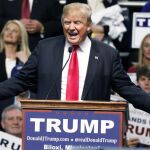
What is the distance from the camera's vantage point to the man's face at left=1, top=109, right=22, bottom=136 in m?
9.43

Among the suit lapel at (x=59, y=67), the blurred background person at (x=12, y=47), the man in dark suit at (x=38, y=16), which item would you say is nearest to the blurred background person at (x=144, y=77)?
the blurred background person at (x=12, y=47)

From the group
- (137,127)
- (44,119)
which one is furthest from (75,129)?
(137,127)

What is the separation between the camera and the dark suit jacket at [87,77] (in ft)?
21.7

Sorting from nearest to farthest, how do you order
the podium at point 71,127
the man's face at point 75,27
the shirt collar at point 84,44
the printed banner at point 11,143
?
the podium at point 71,127
the man's face at point 75,27
the shirt collar at point 84,44
the printed banner at point 11,143

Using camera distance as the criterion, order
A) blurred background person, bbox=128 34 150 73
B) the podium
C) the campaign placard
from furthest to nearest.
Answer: the campaign placard, blurred background person, bbox=128 34 150 73, the podium

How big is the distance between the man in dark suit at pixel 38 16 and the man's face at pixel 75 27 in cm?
416

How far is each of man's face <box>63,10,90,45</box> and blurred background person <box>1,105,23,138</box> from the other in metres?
3.00

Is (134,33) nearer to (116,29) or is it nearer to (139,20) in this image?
(139,20)

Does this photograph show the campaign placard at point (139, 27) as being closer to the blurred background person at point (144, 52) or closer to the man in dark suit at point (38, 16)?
the blurred background person at point (144, 52)

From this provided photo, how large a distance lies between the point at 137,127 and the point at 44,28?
2399 millimetres

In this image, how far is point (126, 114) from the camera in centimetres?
626

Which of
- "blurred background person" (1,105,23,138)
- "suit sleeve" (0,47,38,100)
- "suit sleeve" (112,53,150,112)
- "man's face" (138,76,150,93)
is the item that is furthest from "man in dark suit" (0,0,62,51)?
"suit sleeve" (112,53,150,112)

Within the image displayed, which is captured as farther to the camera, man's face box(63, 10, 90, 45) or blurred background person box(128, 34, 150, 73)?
blurred background person box(128, 34, 150, 73)

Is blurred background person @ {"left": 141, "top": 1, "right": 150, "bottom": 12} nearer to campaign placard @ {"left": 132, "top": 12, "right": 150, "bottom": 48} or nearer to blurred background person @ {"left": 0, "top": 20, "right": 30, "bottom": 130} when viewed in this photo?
campaign placard @ {"left": 132, "top": 12, "right": 150, "bottom": 48}
